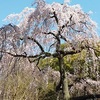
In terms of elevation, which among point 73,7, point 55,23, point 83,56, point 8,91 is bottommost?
point 8,91

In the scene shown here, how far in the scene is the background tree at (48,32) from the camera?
20.5ft

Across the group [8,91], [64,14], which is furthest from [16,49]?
[8,91]

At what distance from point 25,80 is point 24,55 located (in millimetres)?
3866

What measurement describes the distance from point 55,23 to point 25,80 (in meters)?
4.06

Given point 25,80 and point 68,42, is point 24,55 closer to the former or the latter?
point 68,42

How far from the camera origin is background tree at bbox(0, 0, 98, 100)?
6.25m

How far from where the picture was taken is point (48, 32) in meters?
6.75

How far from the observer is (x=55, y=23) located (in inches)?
266

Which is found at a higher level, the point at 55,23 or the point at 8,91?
the point at 55,23

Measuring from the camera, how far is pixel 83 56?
314 inches

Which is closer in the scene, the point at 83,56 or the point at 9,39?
the point at 9,39

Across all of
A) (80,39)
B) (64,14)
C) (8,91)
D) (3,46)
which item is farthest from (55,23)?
(8,91)

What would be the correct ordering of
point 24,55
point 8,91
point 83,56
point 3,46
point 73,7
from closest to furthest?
1. point 3,46
2. point 24,55
3. point 73,7
4. point 83,56
5. point 8,91

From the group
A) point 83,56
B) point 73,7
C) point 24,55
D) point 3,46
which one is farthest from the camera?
point 83,56
